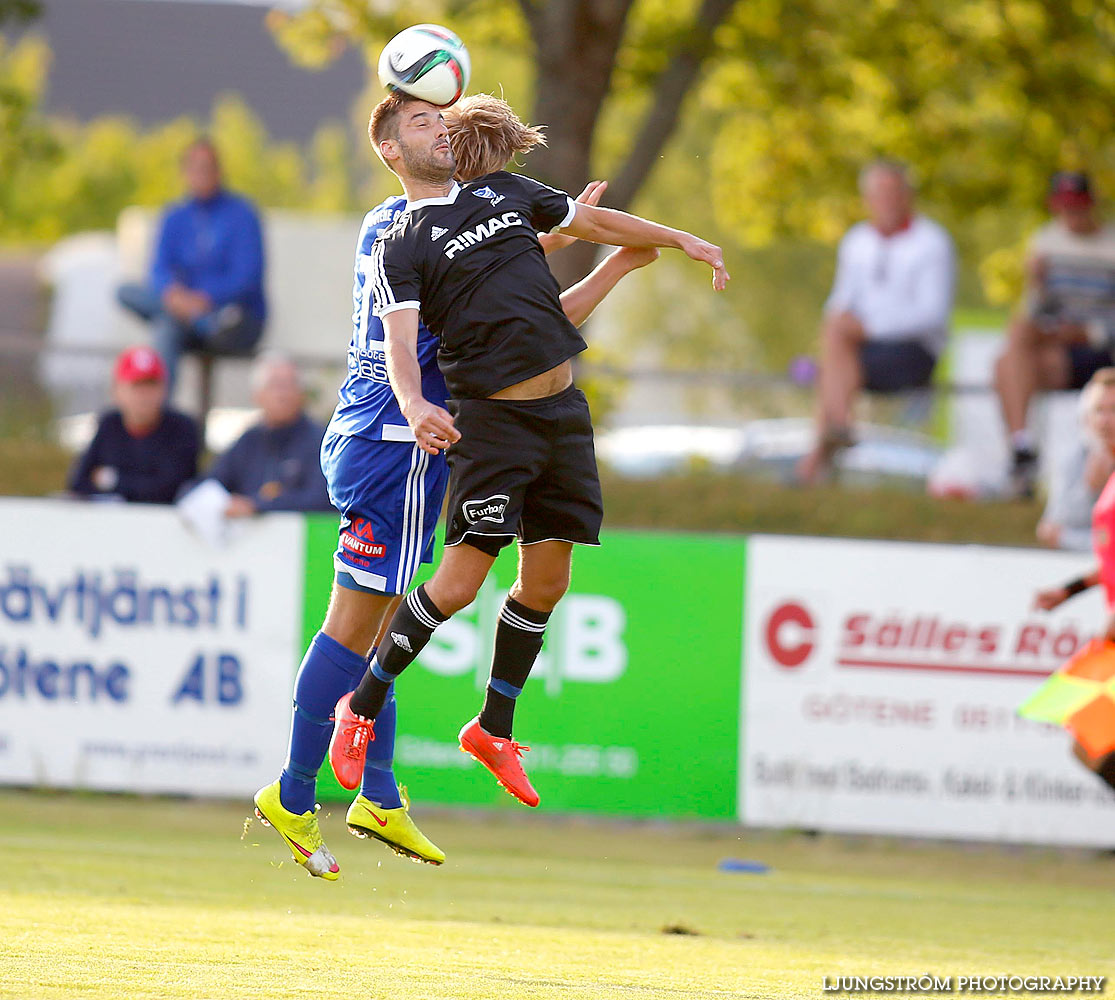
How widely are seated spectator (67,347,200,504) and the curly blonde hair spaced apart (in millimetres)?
→ 5683

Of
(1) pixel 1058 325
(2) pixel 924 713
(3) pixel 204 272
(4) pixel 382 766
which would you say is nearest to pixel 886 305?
(1) pixel 1058 325

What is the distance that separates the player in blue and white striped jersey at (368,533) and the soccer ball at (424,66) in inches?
13.5

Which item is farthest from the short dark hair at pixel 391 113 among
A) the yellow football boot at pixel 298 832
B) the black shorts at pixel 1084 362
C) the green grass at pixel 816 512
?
the black shorts at pixel 1084 362

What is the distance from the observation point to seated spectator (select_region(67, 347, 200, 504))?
1141 cm

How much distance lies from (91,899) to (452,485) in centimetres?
255

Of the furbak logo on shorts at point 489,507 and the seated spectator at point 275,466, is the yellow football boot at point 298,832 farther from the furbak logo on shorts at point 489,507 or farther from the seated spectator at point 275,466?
the seated spectator at point 275,466

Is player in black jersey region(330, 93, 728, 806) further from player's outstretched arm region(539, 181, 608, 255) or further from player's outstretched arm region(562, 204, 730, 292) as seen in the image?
player's outstretched arm region(539, 181, 608, 255)

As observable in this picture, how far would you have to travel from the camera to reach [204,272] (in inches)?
521

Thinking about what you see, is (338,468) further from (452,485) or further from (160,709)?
(160,709)

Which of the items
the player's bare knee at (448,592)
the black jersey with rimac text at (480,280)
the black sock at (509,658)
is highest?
the black jersey with rimac text at (480,280)

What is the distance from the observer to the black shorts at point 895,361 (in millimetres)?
13211

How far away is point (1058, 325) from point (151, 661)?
695cm

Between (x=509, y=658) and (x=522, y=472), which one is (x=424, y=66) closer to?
(x=522, y=472)

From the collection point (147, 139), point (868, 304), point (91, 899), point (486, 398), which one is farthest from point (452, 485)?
point (147, 139)
